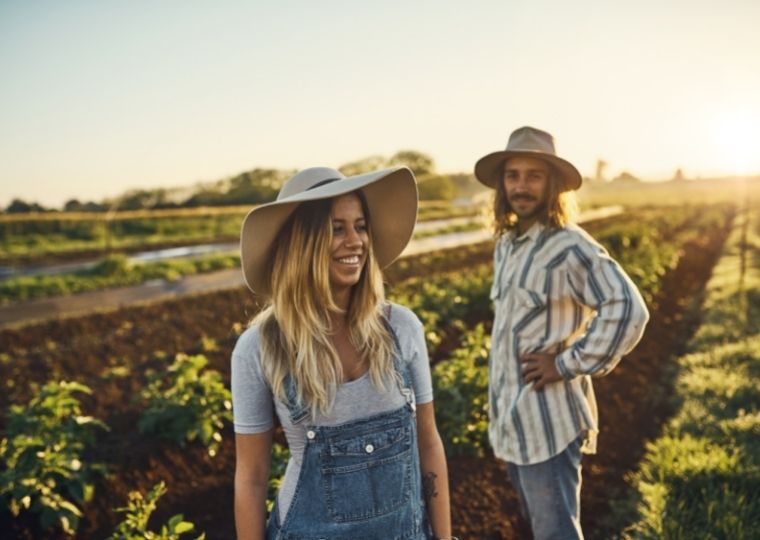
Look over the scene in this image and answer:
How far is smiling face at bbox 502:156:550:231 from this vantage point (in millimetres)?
2496

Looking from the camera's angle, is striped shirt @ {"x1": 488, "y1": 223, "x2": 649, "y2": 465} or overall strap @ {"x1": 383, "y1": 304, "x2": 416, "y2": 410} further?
striped shirt @ {"x1": 488, "y1": 223, "x2": 649, "y2": 465}

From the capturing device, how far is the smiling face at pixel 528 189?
2496 millimetres

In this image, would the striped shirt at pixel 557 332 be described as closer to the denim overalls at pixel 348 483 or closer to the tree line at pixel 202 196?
the denim overalls at pixel 348 483

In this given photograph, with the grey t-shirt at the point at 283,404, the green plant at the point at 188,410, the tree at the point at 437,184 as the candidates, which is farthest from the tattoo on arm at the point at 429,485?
the tree at the point at 437,184

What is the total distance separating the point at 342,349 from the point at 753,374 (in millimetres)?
5699

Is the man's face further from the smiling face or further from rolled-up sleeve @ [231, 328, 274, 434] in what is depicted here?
rolled-up sleeve @ [231, 328, 274, 434]

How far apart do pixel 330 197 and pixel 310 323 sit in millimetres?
356

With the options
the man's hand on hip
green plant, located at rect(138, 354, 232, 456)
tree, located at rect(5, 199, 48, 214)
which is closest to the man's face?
the man's hand on hip

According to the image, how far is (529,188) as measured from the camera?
2.52m

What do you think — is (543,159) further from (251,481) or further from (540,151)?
(251,481)

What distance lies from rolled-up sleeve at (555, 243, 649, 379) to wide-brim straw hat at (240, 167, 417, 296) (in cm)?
81

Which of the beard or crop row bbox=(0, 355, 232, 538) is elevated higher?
the beard

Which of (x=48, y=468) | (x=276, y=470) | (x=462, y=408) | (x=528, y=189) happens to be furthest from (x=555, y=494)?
(x=48, y=468)

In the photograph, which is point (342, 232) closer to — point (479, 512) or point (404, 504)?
point (404, 504)
